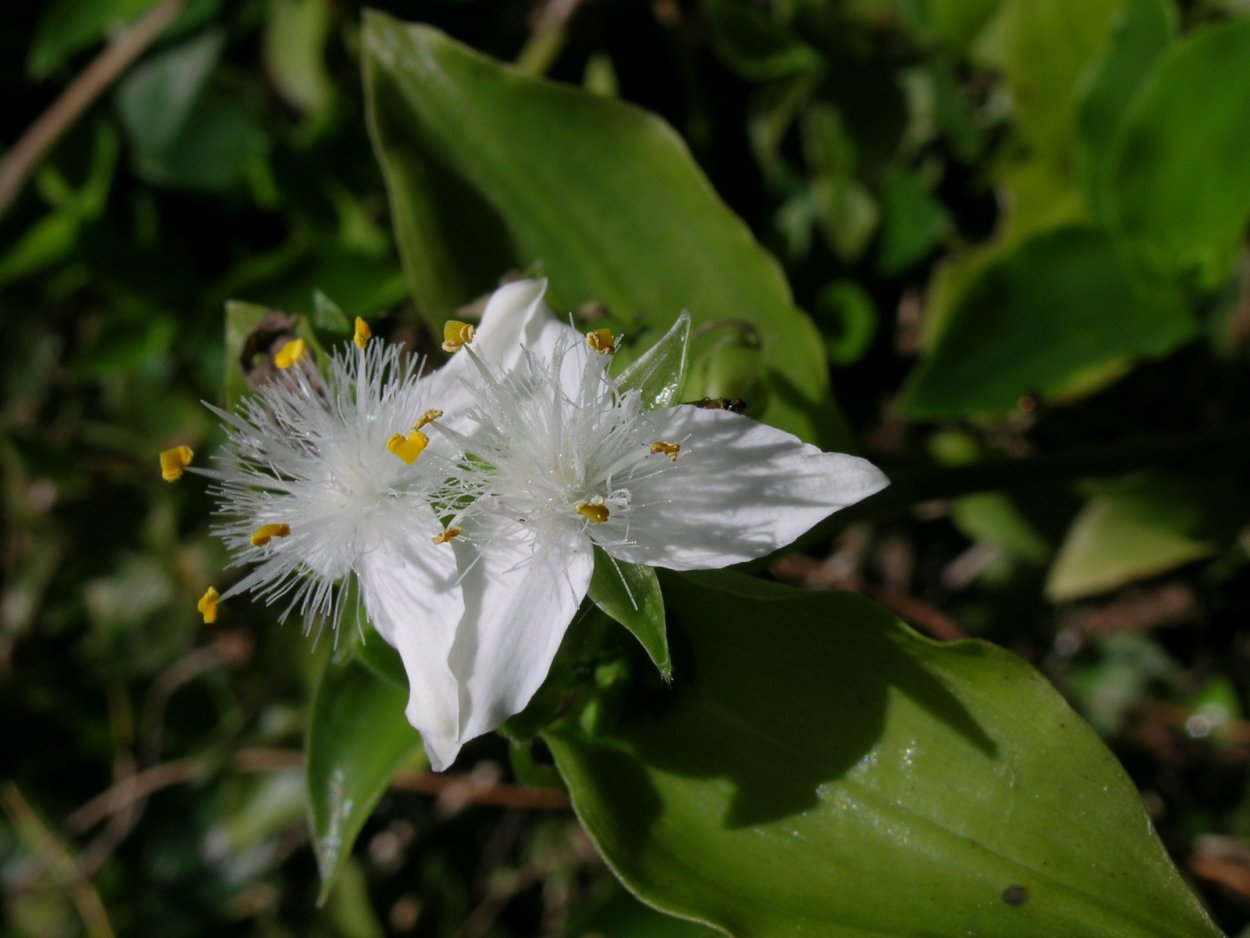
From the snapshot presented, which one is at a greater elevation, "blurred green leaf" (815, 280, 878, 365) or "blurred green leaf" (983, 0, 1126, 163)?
"blurred green leaf" (983, 0, 1126, 163)

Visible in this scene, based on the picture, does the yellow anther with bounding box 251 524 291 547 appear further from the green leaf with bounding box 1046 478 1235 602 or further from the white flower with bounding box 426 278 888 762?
the green leaf with bounding box 1046 478 1235 602

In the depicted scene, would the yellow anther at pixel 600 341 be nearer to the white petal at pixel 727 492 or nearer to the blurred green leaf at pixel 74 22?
the white petal at pixel 727 492

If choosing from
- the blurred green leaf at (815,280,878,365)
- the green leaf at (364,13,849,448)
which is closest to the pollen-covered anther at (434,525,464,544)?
the green leaf at (364,13,849,448)

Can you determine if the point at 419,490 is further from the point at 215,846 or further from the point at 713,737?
the point at 215,846

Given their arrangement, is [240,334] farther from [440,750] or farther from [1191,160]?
[1191,160]

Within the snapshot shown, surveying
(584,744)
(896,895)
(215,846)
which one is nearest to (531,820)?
(215,846)

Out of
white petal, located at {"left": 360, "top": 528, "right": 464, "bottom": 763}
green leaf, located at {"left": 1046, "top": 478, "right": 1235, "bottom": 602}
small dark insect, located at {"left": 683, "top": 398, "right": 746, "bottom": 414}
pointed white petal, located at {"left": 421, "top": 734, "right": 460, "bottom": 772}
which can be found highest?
small dark insect, located at {"left": 683, "top": 398, "right": 746, "bottom": 414}

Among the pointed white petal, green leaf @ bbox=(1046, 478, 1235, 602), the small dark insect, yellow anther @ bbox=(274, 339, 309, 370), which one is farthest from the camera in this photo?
green leaf @ bbox=(1046, 478, 1235, 602)
